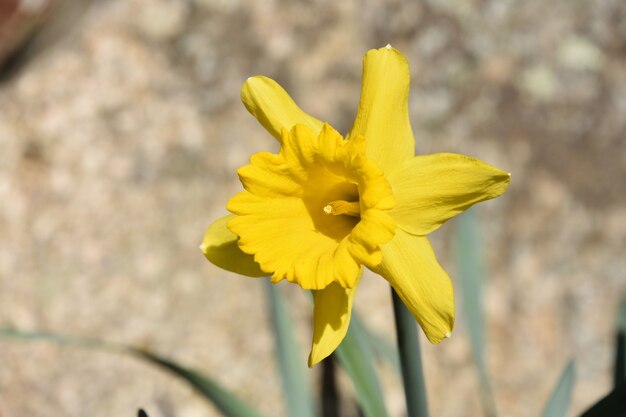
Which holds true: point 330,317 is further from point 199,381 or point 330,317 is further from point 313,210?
point 199,381

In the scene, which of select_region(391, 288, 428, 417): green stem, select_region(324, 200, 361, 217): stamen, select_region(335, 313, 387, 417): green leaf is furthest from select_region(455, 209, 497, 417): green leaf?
select_region(324, 200, 361, 217): stamen

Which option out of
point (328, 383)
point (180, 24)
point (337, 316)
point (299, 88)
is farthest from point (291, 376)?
point (180, 24)

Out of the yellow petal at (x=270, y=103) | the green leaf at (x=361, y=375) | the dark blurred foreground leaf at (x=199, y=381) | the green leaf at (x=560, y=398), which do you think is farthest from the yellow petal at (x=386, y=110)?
the green leaf at (x=560, y=398)

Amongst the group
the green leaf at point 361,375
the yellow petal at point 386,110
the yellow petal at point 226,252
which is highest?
the yellow petal at point 386,110

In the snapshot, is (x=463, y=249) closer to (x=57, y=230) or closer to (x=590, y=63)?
(x=590, y=63)

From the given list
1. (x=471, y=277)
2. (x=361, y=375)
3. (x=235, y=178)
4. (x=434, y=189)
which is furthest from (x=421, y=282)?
(x=235, y=178)

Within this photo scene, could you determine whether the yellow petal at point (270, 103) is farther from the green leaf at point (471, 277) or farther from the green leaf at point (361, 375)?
the green leaf at point (471, 277)

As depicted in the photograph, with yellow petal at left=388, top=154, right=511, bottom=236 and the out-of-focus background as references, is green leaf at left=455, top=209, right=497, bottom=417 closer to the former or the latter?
the out-of-focus background
